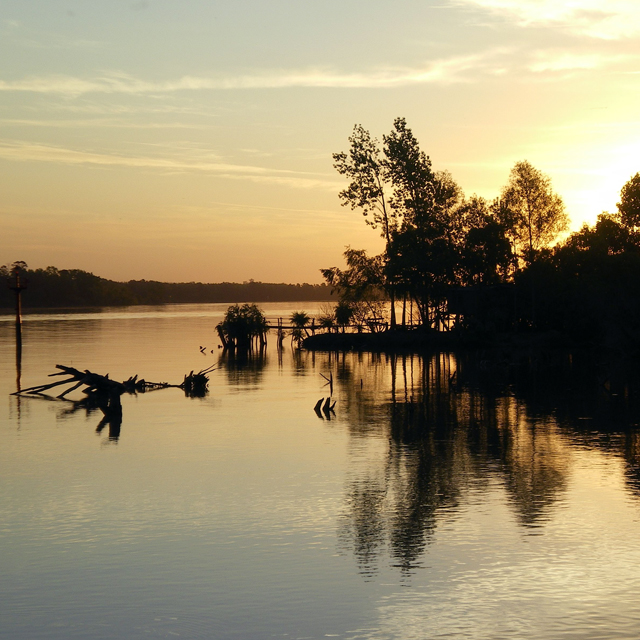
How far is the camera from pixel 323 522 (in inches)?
650

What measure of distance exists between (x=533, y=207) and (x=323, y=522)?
250ft

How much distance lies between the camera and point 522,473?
2102cm

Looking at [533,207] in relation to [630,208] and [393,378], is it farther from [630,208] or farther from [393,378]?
[393,378]

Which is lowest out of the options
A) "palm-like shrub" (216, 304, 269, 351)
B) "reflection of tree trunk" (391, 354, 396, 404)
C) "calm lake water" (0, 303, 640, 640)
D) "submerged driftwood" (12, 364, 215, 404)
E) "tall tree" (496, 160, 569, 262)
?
"calm lake water" (0, 303, 640, 640)

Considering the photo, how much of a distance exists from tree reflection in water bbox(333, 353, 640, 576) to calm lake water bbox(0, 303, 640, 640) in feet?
0.32

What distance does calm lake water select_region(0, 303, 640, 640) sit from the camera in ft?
38.2

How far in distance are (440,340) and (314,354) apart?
11320 mm

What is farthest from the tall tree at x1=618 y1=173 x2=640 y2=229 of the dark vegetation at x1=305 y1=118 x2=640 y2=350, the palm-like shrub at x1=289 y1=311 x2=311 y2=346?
the palm-like shrub at x1=289 y1=311 x2=311 y2=346

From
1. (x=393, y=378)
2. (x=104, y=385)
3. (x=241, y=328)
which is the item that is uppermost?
(x=241, y=328)

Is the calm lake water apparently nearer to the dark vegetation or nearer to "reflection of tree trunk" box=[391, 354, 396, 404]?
"reflection of tree trunk" box=[391, 354, 396, 404]

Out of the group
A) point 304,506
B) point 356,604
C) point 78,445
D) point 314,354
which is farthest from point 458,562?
point 314,354

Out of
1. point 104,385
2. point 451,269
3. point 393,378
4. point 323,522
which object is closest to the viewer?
point 323,522

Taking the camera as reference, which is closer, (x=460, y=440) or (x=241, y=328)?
(x=460, y=440)

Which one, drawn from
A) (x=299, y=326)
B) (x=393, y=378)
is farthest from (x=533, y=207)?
(x=393, y=378)
